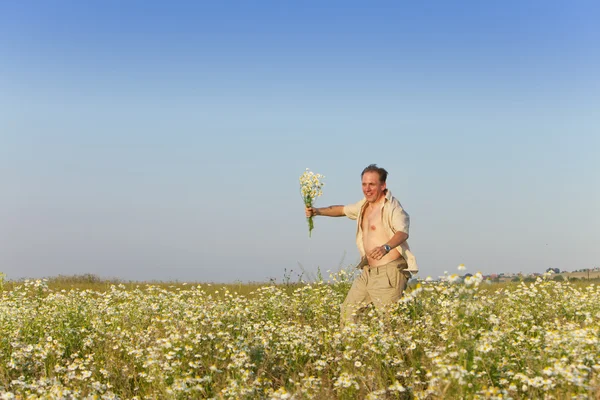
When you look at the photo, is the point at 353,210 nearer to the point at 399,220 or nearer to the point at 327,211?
Result: the point at 327,211

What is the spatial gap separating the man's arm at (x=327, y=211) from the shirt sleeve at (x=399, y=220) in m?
1.30

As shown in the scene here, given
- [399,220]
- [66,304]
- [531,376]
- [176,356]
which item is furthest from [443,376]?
[66,304]

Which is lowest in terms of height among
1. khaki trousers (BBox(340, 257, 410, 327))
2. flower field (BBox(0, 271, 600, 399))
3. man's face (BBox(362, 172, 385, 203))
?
flower field (BBox(0, 271, 600, 399))

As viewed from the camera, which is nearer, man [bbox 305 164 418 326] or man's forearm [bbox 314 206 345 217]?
man [bbox 305 164 418 326]

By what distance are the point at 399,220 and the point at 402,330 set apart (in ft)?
6.07

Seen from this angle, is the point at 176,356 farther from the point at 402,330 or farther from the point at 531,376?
the point at 531,376

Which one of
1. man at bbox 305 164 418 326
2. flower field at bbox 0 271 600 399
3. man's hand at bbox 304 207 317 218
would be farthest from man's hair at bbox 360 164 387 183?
flower field at bbox 0 271 600 399

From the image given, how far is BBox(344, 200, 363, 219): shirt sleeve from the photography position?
429 inches

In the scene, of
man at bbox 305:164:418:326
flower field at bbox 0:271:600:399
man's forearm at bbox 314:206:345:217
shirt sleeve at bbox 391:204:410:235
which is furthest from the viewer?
man's forearm at bbox 314:206:345:217

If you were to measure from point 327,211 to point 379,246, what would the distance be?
162 cm

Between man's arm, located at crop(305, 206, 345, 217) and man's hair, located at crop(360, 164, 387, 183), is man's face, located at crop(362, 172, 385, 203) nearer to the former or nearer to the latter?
man's hair, located at crop(360, 164, 387, 183)

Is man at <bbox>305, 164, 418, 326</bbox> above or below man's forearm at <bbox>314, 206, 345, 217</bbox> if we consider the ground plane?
below

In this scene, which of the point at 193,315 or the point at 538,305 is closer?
the point at 193,315

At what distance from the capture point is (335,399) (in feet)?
22.6
